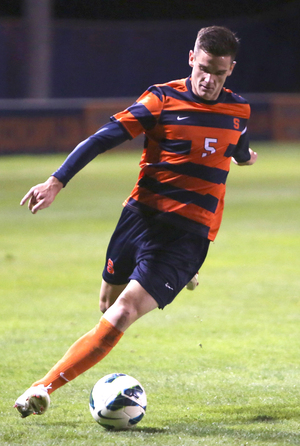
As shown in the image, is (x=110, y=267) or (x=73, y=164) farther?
(x=110, y=267)

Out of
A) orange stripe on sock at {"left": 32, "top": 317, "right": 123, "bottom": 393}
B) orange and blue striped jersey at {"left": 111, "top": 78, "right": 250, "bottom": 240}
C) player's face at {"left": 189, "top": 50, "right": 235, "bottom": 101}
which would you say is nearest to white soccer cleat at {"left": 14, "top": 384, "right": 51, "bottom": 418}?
orange stripe on sock at {"left": 32, "top": 317, "right": 123, "bottom": 393}

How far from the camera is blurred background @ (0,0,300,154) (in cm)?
2467

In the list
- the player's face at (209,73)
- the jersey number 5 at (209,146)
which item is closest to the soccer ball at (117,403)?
the jersey number 5 at (209,146)

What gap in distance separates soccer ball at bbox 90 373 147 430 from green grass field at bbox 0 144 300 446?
7 centimetres

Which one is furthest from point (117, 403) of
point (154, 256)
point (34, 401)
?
point (154, 256)

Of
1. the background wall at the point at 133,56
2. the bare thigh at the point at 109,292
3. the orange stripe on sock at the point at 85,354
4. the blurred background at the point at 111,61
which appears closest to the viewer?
the orange stripe on sock at the point at 85,354

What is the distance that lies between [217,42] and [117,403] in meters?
2.12

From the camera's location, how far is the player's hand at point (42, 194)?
384cm

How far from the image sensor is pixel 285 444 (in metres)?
3.66

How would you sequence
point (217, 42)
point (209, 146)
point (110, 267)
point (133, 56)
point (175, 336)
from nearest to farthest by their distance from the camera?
point (217, 42) < point (209, 146) < point (110, 267) < point (175, 336) < point (133, 56)

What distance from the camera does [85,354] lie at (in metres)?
3.98

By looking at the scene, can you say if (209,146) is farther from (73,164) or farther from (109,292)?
(109,292)

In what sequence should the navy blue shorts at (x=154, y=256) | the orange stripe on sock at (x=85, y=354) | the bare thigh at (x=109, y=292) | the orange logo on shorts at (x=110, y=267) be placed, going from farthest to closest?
the bare thigh at (x=109, y=292), the orange logo on shorts at (x=110, y=267), the navy blue shorts at (x=154, y=256), the orange stripe on sock at (x=85, y=354)

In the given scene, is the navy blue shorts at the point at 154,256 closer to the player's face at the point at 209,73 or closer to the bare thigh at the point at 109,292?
the bare thigh at the point at 109,292
